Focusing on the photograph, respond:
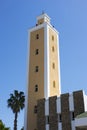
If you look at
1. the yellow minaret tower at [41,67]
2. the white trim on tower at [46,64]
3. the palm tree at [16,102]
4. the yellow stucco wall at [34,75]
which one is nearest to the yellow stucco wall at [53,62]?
the yellow minaret tower at [41,67]

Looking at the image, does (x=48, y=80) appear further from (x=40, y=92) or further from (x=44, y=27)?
(x=44, y=27)

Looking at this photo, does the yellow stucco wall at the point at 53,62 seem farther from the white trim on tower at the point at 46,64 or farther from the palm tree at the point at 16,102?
the palm tree at the point at 16,102

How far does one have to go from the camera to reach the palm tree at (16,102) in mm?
47019

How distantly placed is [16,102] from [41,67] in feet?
30.8

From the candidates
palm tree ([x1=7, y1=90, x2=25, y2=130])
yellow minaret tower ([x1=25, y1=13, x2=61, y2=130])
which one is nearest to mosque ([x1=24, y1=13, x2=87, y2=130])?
yellow minaret tower ([x1=25, y1=13, x2=61, y2=130])

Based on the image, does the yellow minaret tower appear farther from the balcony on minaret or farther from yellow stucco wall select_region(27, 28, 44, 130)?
the balcony on minaret

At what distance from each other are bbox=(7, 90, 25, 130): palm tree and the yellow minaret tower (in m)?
6.52

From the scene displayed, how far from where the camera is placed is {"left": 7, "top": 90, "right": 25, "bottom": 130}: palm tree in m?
→ 47.0

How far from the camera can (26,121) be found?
39.3 m

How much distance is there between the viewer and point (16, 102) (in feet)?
156

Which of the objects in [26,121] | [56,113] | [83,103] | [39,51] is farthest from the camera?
[39,51]

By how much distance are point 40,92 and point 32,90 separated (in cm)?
166

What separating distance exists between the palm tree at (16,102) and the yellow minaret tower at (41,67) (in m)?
6.52

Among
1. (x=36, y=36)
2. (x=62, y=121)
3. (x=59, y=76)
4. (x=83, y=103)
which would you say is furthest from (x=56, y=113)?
(x=36, y=36)
